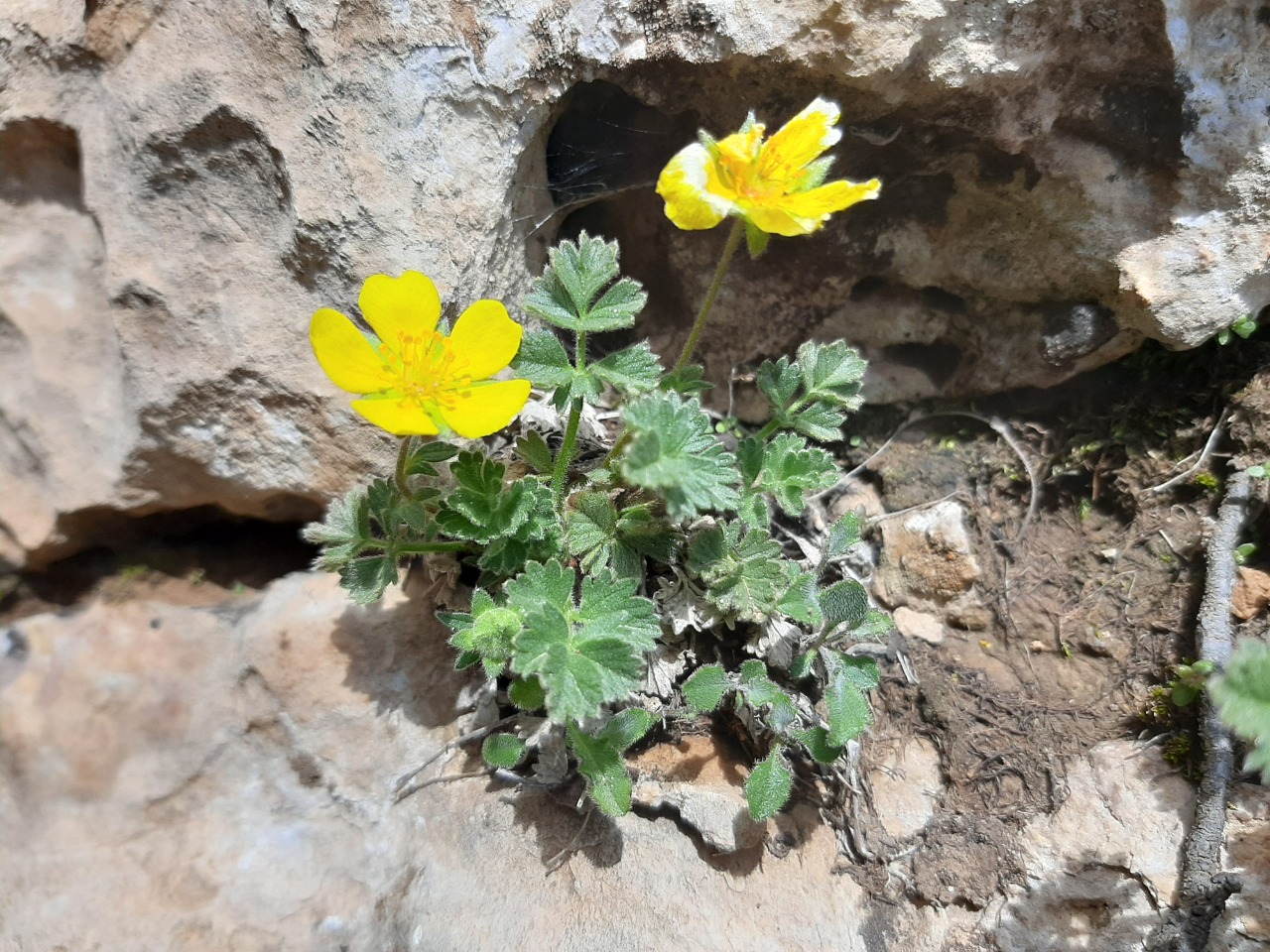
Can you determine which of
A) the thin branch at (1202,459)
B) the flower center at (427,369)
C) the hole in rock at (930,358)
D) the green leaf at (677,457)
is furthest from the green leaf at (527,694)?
the thin branch at (1202,459)

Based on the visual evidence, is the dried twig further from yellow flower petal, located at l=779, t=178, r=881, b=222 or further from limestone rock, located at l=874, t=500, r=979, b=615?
yellow flower petal, located at l=779, t=178, r=881, b=222

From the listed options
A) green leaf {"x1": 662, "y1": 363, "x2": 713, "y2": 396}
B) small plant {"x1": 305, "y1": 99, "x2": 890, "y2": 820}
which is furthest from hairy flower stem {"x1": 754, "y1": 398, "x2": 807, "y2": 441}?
green leaf {"x1": 662, "y1": 363, "x2": 713, "y2": 396}

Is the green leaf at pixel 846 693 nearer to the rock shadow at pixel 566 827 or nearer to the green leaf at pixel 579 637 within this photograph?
the green leaf at pixel 579 637

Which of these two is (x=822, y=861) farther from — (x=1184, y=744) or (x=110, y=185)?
(x=110, y=185)

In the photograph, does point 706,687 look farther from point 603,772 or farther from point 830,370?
point 830,370

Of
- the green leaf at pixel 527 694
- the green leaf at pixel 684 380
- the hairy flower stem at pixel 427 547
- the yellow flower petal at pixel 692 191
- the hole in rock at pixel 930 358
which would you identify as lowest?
the green leaf at pixel 527 694

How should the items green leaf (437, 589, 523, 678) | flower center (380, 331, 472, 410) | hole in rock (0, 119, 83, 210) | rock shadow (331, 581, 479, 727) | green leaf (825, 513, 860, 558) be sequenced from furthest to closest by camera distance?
hole in rock (0, 119, 83, 210)
rock shadow (331, 581, 479, 727)
green leaf (825, 513, 860, 558)
flower center (380, 331, 472, 410)
green leaf (437, 589, 523, 678)

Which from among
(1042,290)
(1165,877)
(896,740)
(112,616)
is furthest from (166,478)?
(1165,877)

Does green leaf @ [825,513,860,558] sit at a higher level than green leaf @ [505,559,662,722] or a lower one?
higher

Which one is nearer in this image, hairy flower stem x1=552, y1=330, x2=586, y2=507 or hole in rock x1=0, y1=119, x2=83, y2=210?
hairy flower stem x1=552, y1=330, x2=586, y2=507
